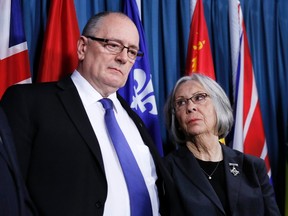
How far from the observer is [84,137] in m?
1.56

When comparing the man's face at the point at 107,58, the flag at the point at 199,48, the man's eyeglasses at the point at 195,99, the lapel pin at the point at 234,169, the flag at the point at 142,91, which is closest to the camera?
the man's face at the point at 107,58

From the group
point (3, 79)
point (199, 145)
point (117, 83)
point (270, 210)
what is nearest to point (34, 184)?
point (117, 83)

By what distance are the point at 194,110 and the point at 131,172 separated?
0.65 meters

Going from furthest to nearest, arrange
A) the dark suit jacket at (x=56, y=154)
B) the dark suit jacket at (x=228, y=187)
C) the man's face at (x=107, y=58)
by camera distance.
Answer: the dark suit jacket at (x=228, y=187)
the man's face at (x=107, y=58)
the dark suit jacket at (x=56, y=154)

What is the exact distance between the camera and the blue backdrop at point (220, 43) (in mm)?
2447

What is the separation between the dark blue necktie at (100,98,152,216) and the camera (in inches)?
63.8

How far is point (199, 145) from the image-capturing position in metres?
2.20

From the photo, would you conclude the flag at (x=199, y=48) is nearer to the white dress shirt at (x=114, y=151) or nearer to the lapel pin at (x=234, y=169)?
the lapel pin at (x=234, y=169)

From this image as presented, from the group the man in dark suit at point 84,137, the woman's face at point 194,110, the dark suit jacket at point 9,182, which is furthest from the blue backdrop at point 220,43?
the dark suit jacket at point 9,182

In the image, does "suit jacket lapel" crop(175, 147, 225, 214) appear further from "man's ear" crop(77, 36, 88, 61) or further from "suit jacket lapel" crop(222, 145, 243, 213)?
"man's ear" crop(77, 36, 88, 61)

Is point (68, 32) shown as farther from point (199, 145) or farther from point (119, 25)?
point (199, 145)

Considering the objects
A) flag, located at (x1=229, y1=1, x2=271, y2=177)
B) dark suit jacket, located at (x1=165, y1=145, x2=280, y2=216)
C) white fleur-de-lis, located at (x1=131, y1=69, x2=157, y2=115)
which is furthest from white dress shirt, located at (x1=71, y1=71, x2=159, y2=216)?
flag, located at (x1=229, y1=1, x2=271, y2=177)

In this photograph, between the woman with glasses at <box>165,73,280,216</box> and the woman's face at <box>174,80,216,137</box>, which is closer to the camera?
the woman with glasses at <box>165,73,280,216</box>

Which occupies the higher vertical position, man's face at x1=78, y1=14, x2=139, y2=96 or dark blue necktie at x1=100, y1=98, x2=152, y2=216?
man's face at x1=78, y1=14, x2=139, y2=96
